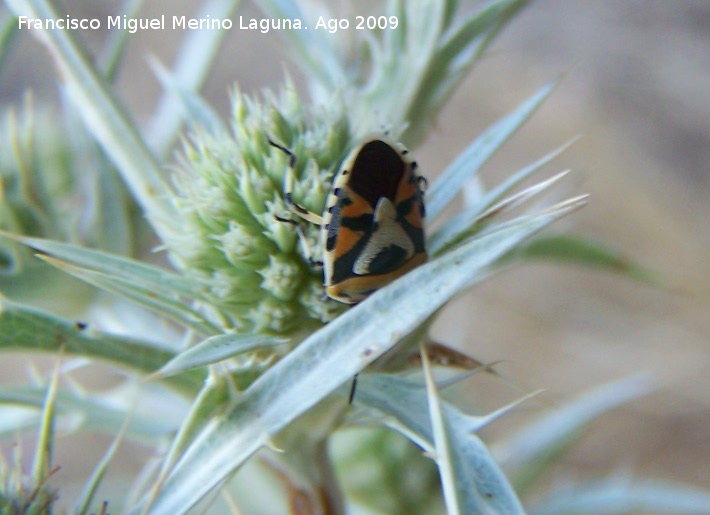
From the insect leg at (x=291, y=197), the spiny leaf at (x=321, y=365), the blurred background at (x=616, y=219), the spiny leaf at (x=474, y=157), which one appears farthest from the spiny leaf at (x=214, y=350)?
the blurred background at (x=616, y=219)

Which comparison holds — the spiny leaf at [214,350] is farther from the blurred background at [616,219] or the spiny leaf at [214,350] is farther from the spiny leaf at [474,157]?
the blurred background at [616,219]

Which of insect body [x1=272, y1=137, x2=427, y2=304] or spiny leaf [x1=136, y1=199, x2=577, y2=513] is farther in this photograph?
insect body [x1=272, y1=137, x2=427, y2=304]

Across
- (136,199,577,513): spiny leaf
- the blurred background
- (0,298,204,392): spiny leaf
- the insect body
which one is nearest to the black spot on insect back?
the insect body

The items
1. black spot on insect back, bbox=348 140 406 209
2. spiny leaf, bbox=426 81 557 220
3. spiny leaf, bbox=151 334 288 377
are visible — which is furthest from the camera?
spiny leaf, bbox=426 81 557 220

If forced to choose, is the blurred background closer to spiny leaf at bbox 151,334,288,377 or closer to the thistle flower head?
the thistle flower head

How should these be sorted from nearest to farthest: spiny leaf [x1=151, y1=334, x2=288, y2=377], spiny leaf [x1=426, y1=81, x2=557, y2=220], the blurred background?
spiny leaf [x1=151, y1=334, x2=288, y2=377], spiny leaf [x1=426, y1=81, x2=557, y2=220], the blurred background

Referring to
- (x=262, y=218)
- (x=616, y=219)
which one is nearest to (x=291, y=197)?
(x=262, y=218)

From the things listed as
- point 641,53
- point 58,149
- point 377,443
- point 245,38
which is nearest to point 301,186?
point 377,443

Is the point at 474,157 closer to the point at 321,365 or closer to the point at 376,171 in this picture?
the point at 376,171
